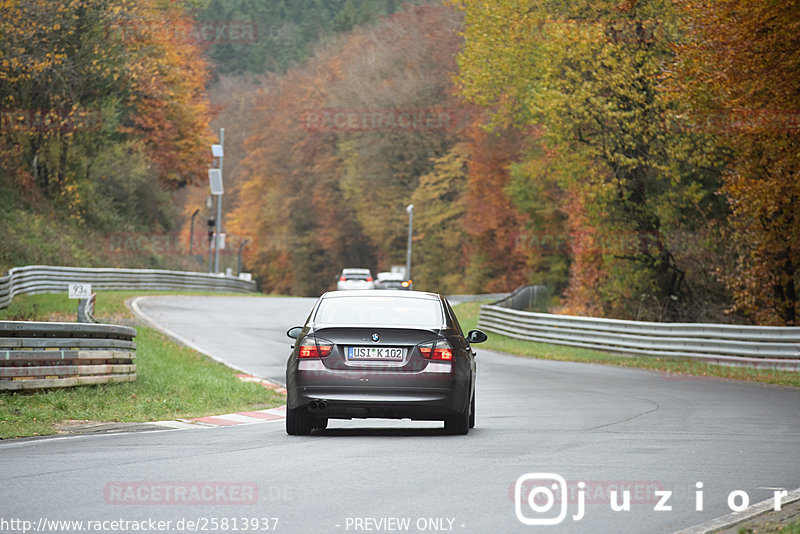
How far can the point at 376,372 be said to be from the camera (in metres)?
12.4

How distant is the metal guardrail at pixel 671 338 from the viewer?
25.7m

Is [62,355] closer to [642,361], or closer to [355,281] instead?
[642,361]

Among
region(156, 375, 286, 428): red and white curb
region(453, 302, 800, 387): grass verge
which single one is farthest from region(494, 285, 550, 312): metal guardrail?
region(156, 375, 286, 428): red and white curb

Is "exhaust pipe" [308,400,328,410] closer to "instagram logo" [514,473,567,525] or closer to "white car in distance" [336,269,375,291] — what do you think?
"instagram logo" [514,473,567,525]

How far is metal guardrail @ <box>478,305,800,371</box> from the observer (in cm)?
2570

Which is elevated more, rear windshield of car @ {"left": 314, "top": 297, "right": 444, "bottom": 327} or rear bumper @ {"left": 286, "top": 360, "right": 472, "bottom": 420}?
rear windshield of car @ {"left": 314, "top": 297, "right": 444, "bottom": 327}

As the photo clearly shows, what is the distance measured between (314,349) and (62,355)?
15.9ft

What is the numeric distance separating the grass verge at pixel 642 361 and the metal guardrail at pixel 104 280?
14.8 metres

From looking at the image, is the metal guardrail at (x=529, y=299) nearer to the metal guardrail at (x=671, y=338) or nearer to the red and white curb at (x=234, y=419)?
the metal guardrail at (x=671, y=338)

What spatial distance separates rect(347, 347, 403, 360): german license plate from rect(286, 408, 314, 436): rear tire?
2.70 ft

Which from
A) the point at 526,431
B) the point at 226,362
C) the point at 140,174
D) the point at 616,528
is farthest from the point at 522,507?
the point at 140,174

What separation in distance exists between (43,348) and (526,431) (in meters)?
6.31

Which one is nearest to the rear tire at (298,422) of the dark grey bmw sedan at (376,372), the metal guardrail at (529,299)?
the dark grey bmw sedan at (376,372)

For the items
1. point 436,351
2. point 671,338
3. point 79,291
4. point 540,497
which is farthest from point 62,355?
point 671,338
